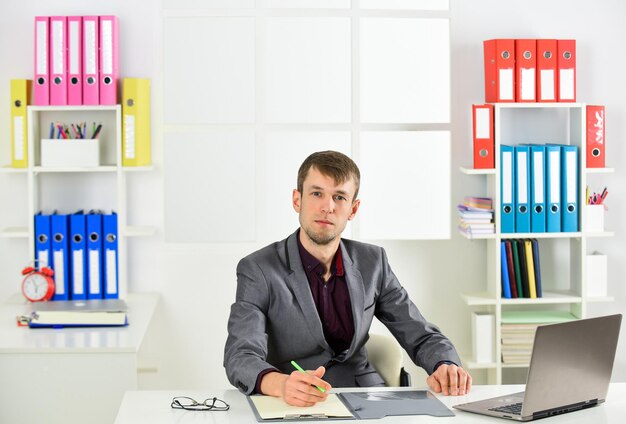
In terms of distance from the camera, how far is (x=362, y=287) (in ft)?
10.4

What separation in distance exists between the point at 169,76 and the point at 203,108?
0.22 meters

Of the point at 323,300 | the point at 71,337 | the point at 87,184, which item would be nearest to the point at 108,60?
the point at 87,184

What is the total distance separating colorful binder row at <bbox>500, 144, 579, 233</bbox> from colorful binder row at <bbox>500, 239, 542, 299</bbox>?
0.09 meters

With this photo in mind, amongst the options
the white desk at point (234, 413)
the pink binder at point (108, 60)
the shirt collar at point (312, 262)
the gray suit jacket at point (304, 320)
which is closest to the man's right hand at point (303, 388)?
the white desk at point (234, 413)

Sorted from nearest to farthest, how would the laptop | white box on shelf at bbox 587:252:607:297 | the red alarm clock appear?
the laptop, the red alarm clock, white box on shelf at bbox 587:252:607:297

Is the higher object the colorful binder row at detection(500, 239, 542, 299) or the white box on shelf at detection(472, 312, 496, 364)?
the colorful binder row at detection(500, 239, 542, 299)

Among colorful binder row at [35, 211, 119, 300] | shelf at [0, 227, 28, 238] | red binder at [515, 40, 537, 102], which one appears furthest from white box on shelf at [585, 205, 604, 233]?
shelf at [0, 227, 28, 238]

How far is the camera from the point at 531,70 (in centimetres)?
456

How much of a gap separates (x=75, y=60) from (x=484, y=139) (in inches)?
75.9

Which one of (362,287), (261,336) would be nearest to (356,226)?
(362,287)

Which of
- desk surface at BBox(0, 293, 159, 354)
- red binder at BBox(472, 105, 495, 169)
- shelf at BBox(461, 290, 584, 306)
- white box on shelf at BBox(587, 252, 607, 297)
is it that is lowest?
desk surface at BBox(0, 293, 159, 354)

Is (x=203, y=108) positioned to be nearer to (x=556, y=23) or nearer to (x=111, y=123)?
(x=111, y=123)

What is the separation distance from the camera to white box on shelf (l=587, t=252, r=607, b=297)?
4.70m

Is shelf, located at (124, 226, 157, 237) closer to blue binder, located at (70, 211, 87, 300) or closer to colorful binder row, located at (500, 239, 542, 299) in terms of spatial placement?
blue binder, located at (70, 211, 87, 300)
